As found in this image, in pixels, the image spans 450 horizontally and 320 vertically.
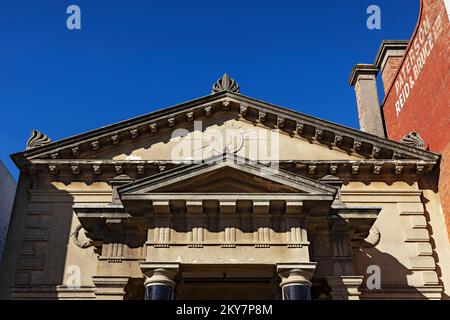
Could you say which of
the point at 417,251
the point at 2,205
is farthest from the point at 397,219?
the point at 2,205

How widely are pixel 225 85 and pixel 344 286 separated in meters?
9.13

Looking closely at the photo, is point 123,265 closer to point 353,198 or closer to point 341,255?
point 341,255

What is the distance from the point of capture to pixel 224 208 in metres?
13.2

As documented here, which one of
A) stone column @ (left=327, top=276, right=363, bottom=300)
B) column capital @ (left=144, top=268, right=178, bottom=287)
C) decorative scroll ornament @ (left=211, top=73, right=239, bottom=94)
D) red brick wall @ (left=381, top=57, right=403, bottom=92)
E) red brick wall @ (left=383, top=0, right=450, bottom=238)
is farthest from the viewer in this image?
red brick wall @ (left=381, top=57, right=403, bottom=92)

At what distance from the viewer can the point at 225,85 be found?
1947cm

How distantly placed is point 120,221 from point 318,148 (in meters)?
7.90

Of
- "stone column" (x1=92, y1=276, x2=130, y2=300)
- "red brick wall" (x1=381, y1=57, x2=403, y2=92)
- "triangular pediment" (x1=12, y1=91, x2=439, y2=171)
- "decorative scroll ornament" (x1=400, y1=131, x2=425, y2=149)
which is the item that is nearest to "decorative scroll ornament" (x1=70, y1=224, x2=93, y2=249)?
"triangular pediment" (x1=12, y1=91, x2=439, y2=171)

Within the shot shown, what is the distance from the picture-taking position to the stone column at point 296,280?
12320 millimetres

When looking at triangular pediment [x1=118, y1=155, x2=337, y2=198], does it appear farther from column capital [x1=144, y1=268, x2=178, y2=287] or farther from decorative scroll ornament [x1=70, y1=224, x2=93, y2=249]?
decorative scroll ornament [x1=70, y1=224, x2=93, y2=249]

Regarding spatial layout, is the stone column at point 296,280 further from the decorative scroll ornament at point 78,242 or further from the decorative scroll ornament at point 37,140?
the decorative scroll ornament at point 37,140

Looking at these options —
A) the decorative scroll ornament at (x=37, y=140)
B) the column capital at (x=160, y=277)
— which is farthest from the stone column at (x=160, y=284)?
the decorative scroll ornament at (x=37, y=140)

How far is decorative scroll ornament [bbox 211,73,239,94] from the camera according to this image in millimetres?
19469

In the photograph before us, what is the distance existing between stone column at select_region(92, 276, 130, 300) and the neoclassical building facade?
0.03 meters

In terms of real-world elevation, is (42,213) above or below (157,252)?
above
